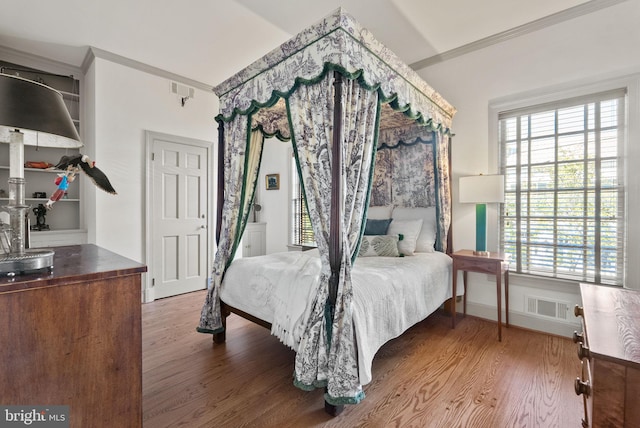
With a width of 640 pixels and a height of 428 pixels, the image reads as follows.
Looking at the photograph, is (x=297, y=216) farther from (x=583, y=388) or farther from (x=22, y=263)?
(x=583, y=388)

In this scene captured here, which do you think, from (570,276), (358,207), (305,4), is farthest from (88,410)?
(570,276)

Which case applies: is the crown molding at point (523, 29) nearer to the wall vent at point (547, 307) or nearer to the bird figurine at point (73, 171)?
the wall vent at point (547, 307)

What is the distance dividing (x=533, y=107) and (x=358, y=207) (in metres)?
2.43

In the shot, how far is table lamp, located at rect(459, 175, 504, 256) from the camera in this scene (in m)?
2.82

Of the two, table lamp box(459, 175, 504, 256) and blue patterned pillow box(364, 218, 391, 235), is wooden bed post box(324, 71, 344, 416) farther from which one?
table lamp box(459, 175, 504, 256)

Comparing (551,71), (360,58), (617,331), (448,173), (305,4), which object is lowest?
(617,331)

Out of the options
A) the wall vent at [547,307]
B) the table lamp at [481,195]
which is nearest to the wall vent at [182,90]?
the table lamp at [481,195]

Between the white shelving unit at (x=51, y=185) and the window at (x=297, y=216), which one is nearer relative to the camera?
the white shelving unit at (x=51, y=185)

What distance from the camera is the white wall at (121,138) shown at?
3.42 meters

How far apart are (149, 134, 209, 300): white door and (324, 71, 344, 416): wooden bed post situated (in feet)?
9.85

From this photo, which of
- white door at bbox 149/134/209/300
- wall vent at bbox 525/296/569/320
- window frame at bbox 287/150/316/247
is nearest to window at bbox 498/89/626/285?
wall vent at bbox 525/296/569/320

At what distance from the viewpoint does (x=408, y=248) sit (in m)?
3.11

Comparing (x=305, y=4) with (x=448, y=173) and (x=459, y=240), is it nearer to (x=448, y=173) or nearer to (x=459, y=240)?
(x=448, y=173)

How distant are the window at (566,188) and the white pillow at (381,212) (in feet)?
4.07
